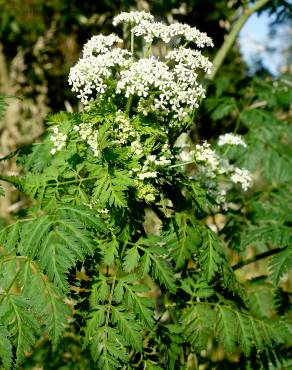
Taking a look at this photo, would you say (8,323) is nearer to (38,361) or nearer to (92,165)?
(92,165)

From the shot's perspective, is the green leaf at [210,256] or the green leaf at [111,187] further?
the green leaf at [210,256]

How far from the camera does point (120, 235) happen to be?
2.01 meters

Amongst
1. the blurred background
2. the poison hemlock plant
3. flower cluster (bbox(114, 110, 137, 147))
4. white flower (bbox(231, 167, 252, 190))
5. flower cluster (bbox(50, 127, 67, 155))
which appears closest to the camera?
the poison hemlock plant

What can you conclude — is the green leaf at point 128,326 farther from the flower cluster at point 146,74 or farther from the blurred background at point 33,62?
the blurred background at point 33,62

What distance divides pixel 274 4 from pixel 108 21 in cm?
269

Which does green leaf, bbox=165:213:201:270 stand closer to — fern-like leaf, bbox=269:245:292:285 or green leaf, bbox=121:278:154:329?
green leaf, bbox=121:278:154:329

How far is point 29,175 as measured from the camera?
6.96 feet

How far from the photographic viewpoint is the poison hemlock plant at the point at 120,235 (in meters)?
1.82

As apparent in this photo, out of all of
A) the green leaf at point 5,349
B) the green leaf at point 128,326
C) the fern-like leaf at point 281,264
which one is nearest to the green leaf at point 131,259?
the green leaf at point 128,326

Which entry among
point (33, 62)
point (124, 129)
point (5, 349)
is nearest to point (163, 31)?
point (124, 129)

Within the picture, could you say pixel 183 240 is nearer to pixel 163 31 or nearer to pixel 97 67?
Result: pixel 97 67

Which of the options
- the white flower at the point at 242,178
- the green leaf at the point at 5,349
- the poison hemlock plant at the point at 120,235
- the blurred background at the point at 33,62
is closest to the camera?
the green leaf at the point at 5,349

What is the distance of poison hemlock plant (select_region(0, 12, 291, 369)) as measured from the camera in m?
1.82

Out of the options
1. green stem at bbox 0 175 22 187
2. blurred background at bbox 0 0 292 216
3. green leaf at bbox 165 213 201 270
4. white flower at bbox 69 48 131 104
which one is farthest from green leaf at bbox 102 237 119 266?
blurred background at bbox 0 0 292 216
